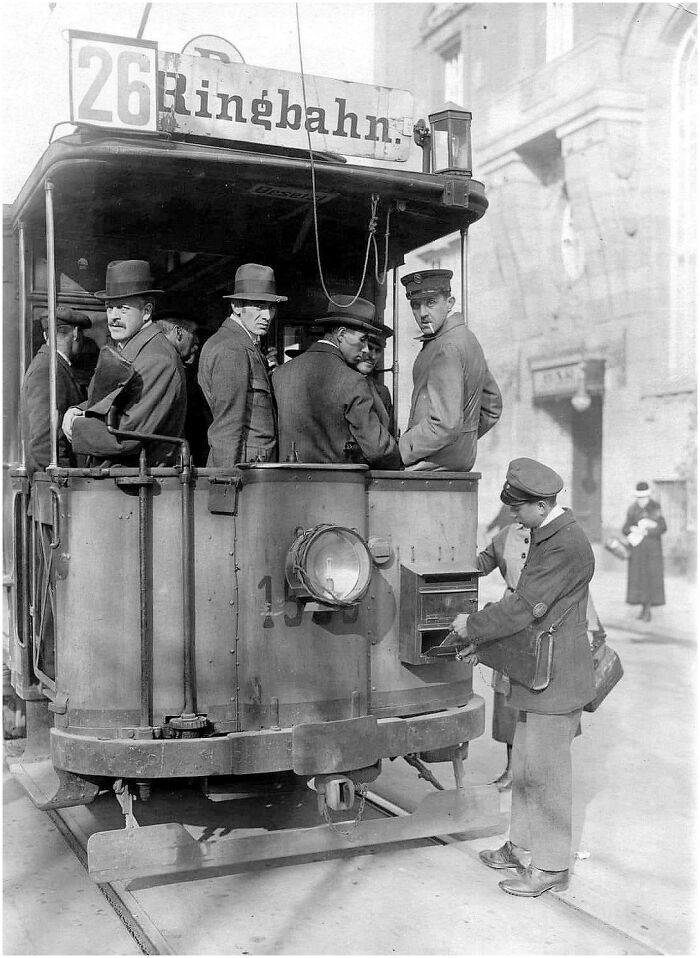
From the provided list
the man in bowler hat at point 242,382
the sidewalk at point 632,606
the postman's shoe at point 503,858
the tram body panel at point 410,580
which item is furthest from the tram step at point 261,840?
the sidewalk at point 632,606

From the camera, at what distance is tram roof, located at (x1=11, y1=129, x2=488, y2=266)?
403 centimetres

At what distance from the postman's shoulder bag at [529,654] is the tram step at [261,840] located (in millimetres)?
680

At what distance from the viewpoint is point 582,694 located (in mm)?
4125

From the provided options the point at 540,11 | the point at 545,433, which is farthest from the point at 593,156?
the point at 545,433

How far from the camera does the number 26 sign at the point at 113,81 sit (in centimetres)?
395

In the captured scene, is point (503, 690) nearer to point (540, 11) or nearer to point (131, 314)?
point (131, 314)

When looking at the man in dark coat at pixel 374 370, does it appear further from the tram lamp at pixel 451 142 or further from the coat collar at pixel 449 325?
the tram lamp at pixel 451 142

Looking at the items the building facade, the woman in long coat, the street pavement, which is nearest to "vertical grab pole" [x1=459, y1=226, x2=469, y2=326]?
the street pavement

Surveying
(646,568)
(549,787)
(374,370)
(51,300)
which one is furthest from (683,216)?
(51,300)

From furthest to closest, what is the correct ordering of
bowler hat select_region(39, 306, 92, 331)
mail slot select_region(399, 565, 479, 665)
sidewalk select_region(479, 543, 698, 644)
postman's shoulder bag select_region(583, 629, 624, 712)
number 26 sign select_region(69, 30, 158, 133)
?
1. sidewalk select_region(479, 543, 698, 644)
2. bowler hat select_region(39, 306, 92, 331)
3. postman's shoulder bag select_region(583, 629, 624, 712)
4. mail slot select_region(399, 565, 479, 665)
5. number 26 sign select_region(69, 30, 158, 133)

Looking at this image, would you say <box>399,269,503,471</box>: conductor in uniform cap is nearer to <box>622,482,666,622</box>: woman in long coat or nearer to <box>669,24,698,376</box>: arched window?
<box>622,482,666,622</box>: woman in long coat

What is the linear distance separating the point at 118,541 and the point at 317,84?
2.20 m

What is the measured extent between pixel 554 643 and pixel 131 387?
206cm

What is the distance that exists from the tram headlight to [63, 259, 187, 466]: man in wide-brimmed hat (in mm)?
807
